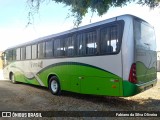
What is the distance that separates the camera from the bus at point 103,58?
23.1ft

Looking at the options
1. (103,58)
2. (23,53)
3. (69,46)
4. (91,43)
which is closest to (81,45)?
(91,43)

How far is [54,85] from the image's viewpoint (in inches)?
413

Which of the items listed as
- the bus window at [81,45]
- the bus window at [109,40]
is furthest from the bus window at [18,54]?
the bus window at [109,40]

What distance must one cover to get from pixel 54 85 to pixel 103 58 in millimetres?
3757

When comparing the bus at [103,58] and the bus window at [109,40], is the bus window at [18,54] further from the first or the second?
the bus window at [109,40]

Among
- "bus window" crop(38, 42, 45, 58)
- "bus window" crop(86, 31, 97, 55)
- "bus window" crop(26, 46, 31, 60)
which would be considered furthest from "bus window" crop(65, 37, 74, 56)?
"bus window" crop(26, 46, 31, 60)

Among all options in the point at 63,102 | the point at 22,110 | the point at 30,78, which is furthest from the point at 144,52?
the point at 30,78

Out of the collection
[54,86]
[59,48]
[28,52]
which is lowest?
[54,86]

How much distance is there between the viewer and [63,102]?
8.53 meters

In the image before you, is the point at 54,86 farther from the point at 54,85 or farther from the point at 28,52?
the point at 28,52

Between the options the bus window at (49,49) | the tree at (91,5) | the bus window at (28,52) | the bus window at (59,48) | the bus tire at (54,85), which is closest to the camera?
the tree at (91,5)

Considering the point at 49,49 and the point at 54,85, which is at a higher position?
the point at 49,49

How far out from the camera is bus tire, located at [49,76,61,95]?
1014cm

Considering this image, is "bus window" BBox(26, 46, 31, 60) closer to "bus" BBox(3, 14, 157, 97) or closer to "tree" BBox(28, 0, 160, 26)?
"bus" BBox(3, 14, 157, 97)
